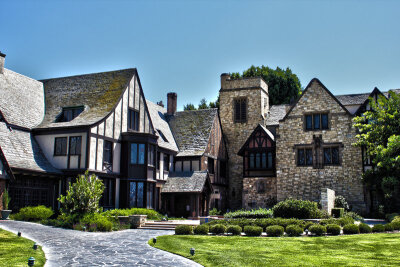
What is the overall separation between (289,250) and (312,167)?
22.3 meters

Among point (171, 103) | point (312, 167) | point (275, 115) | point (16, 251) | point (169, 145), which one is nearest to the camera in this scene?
point (16, 251)

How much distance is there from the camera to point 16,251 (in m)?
14.1

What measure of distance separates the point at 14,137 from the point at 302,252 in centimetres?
2019

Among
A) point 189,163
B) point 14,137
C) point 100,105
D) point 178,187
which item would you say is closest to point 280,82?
point 189,163

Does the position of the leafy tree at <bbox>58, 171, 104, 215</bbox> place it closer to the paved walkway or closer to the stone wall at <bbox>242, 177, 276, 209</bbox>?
the paved walkway

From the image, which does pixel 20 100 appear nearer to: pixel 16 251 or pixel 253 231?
pixel 16 251

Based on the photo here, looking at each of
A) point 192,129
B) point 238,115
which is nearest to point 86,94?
point 192,129

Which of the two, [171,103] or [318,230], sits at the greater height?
[171,103]

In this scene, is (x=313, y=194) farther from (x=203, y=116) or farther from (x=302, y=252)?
(x=302, y=252)

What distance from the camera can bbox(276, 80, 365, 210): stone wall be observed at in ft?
116

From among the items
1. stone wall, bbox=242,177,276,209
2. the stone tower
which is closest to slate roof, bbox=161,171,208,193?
stone wall, bbox=242,177,276,209

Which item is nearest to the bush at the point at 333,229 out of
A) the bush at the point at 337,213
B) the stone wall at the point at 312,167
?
the bush at the point at 337,213

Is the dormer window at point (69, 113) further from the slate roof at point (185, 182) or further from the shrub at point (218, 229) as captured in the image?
the shrub at point (218, 229)

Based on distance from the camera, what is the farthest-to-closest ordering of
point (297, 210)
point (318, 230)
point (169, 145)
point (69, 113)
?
1. point (169, 145)
2. point (69, 113)
3. point (297, 210)
4. point (318, 230)
